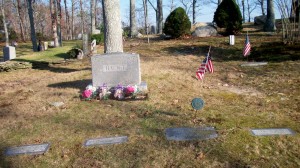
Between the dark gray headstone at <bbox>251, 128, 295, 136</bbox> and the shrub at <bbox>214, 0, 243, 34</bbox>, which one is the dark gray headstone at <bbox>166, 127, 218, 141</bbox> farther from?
the shrub at <bbox>214, 0, 243, 34</bbox>

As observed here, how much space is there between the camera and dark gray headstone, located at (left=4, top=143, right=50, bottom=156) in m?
4.38

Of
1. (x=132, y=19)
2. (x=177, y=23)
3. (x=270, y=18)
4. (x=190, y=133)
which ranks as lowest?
(x=190, y=133)

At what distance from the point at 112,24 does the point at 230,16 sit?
32.7ft

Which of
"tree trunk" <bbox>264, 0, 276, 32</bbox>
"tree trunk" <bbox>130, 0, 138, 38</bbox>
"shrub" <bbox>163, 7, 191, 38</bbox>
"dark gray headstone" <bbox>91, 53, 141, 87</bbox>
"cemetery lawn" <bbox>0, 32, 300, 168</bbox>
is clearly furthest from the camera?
"tree trunk" <bbox>130, 0, 138, 38</bbox>

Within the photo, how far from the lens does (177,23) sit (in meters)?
16.0

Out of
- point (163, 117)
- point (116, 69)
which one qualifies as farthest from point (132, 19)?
point (163, 117)

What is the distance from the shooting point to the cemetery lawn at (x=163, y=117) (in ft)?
13.1

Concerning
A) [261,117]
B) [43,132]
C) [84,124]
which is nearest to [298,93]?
[261,117]

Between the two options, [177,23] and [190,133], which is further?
[177,23]

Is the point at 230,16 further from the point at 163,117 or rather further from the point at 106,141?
Answer: the point at 106,141

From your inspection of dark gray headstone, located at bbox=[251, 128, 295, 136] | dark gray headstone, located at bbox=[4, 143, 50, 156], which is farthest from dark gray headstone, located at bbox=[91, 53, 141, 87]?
dark gray headstone, located at bbox=[251, 128, 295, 136]

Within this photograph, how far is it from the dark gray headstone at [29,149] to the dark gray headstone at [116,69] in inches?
120

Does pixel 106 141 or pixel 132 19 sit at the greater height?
pixel 132 19

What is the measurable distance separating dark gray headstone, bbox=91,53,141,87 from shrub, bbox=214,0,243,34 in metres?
10.7
